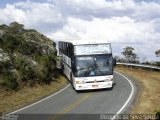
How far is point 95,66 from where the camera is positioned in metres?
28.7

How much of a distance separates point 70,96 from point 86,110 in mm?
5738

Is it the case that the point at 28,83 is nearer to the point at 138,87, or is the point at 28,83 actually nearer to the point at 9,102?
the point at 9,102

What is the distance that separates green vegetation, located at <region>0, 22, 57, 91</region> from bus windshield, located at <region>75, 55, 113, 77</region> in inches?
225

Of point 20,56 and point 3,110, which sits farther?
point 20,56

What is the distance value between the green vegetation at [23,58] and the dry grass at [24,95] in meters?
0.59

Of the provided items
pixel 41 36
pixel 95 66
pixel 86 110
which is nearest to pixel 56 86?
pixel 95 66

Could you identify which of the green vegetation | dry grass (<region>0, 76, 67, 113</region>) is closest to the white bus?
dry grass (<region>0, 76, 67, 113</region>)

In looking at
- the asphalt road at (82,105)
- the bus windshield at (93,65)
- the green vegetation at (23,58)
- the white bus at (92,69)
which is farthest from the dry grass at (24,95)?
the bus windshield at (93,65)

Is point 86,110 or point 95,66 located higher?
point 95,66

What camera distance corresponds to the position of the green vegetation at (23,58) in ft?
102

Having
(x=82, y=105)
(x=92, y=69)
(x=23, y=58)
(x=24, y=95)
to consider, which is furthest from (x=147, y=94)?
(x=23, y=58)

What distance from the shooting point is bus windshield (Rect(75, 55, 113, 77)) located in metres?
28.7

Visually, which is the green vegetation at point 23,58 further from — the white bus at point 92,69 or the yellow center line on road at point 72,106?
the yellow center line on road at point 72,106

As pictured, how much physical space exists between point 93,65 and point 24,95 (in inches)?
250
